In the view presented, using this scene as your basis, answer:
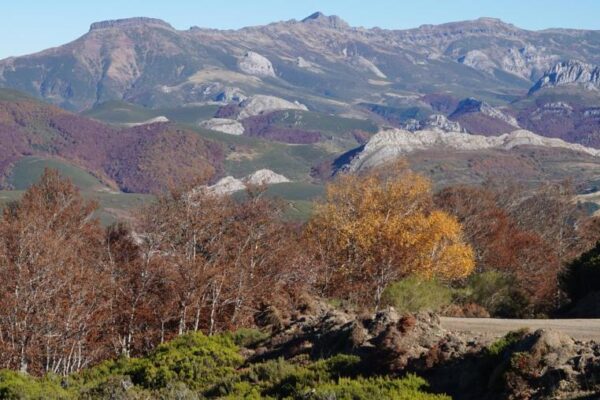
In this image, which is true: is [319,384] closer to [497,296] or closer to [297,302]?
[297,302]

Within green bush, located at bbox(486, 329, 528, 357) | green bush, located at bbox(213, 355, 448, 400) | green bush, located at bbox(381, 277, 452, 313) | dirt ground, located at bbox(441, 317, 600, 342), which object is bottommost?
green bush, located at bbox(381, 277, 452, 313)

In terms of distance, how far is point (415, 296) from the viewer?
3419 centimetres

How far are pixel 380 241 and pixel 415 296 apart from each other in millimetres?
11446

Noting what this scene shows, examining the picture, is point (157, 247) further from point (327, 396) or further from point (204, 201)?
point (327, 396)

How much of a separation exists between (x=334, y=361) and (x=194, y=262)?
2144 centimetres

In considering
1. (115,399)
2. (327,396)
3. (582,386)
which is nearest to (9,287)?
(115,399)

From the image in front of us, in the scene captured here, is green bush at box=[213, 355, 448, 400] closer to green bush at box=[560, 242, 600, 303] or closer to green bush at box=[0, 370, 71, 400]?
green bush at box=[0, 370, 71, 400]

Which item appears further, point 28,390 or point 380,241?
point 380,241

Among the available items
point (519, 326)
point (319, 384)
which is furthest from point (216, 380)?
point (519, 326)

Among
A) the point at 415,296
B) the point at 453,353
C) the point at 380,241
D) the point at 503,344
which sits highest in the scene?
the point at 503,344

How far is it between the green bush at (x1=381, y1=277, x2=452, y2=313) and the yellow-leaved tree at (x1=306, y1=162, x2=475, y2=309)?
1.29m

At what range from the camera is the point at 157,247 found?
42.8m

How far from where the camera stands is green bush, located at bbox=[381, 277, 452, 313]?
111ft

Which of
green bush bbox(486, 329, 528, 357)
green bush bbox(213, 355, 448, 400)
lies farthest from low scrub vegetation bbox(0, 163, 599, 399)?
green bush bbox(486, 329, 528, 357)
